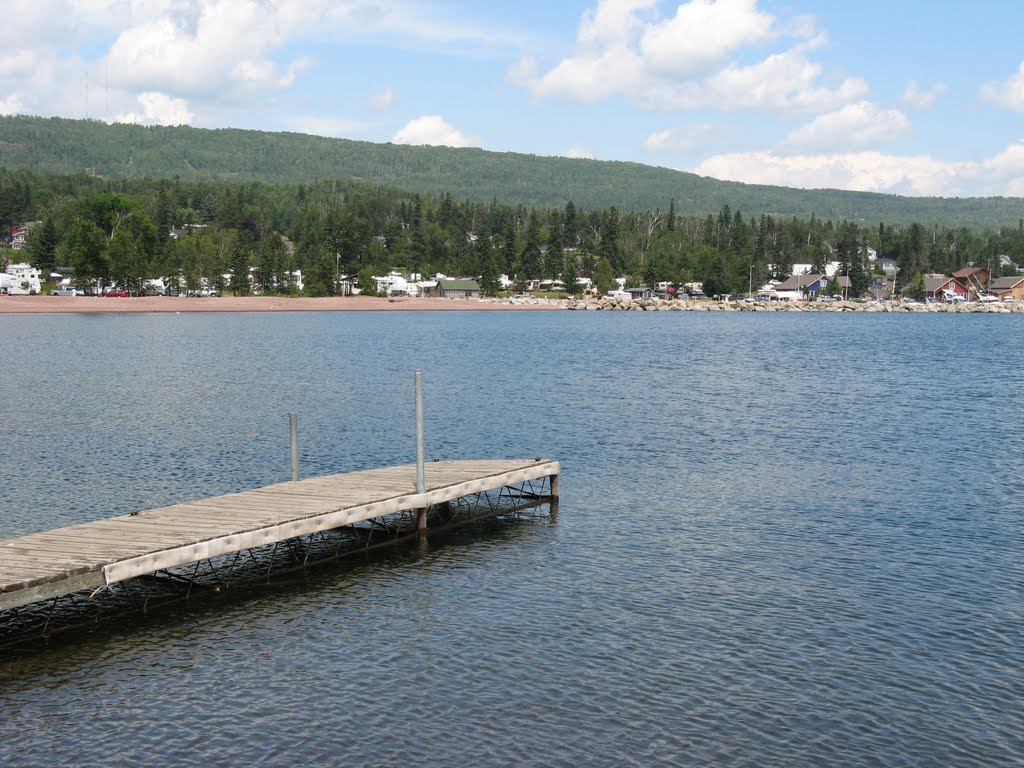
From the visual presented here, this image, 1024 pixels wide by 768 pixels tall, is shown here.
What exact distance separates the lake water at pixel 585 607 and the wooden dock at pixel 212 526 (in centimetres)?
112

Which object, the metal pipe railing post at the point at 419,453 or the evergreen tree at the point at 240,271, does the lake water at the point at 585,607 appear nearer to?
the metal pipe railing post at the point at 419,453

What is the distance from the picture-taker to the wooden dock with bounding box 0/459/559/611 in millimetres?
18141

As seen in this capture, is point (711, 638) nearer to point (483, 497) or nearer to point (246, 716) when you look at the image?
point (246, 716)

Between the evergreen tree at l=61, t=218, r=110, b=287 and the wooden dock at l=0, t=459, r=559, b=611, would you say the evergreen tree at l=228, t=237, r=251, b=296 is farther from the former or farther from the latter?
the wooden dock at l=0, t=459, r=559, b=611

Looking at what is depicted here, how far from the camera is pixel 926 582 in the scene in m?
21.5

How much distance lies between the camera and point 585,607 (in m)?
20.0

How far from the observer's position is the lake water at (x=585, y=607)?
579 inches

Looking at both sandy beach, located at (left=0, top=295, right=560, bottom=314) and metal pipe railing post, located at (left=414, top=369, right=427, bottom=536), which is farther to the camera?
sandy beach, located at (left=0, top=295, right=560, bottom=314)

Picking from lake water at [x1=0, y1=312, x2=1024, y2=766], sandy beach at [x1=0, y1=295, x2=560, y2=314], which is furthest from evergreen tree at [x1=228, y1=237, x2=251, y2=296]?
lake water at [x1=0, y1=312, x2=1024, y2=766]

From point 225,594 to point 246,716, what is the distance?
602 cm

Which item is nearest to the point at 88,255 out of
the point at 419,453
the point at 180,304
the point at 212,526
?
the point at 180,304

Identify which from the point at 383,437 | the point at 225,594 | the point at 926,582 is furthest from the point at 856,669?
the point at 383,437

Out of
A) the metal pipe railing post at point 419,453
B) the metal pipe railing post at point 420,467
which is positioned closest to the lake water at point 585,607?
the metal pipe railing post at point 420,467

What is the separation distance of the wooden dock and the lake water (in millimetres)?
1125
